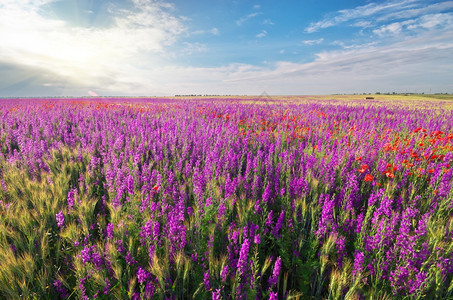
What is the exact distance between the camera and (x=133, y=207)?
2086 mm

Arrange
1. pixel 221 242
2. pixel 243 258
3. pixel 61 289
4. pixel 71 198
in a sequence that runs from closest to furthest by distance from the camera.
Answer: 1. pixel 243 258
2. pixel 61 289
3. pixel 221 242
4. pixel 71 198

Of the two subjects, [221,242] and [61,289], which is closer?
[61,289]

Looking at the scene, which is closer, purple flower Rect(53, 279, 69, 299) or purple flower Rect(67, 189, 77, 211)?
purple flower Rect(53, 279, 69, 299)

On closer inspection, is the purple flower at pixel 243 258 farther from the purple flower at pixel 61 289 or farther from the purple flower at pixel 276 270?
the purple flower at pixel 61 289

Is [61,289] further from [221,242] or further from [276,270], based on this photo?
[276,270]

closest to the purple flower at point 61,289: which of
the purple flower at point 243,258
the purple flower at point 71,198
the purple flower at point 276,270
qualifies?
the purple flower at point 71,198

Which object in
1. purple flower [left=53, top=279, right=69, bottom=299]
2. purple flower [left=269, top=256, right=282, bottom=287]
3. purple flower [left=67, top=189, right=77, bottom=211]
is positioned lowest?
purple flower [left=53, top=279, right=69, bottom=299]

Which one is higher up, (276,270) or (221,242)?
(276,270)

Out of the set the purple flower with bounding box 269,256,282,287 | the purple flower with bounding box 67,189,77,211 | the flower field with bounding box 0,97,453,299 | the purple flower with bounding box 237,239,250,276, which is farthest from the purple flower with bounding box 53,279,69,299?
the purple flower with bounding box 269,256,282,287

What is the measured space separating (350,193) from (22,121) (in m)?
8.74

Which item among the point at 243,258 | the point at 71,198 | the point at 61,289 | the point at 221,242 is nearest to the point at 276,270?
the point at 243,258

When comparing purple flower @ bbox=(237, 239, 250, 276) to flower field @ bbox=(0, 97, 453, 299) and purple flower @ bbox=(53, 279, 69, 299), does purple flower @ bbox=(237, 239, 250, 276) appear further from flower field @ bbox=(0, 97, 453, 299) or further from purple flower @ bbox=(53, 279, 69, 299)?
purple flower @ bbox=(53, 279, 69, 299)

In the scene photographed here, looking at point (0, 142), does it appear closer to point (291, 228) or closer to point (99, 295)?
point (99, 295)

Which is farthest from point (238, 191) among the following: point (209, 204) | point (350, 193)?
point (350, 193)
